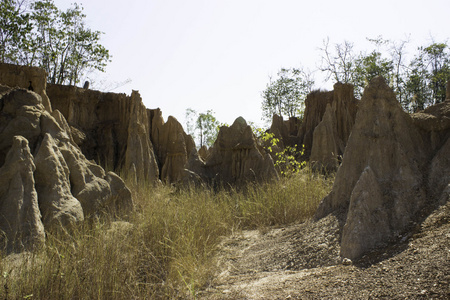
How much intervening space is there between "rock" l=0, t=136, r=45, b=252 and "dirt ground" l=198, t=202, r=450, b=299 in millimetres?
2131

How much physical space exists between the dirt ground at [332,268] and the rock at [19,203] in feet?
6.99

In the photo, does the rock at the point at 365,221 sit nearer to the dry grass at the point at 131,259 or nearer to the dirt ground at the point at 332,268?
the dirt ground at the point at 332,268

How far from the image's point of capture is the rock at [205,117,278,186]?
10.5m

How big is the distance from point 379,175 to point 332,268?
1.59 meters

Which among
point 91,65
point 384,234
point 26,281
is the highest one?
point 91,65

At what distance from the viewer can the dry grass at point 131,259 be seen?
142 inches

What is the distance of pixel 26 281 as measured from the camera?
3535 millimetres

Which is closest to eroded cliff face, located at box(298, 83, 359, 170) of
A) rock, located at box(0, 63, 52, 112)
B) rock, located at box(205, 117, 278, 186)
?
rock, located at box(205, 117, 278, 186)

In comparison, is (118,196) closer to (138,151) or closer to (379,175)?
(379,175)

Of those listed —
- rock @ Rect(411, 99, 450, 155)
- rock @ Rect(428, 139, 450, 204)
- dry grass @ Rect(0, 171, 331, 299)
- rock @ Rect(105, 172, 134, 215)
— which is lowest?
dry grass @ Rect(0, 171, 331, 299)

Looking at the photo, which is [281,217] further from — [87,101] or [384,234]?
[87,101]

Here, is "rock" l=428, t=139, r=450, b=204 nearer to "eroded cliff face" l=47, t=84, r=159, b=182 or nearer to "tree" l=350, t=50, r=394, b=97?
"eroded cliff face" l=47, t=84, r=159, b=182

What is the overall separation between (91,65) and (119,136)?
32.9ft

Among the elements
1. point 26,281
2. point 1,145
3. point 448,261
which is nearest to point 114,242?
point 26,281
